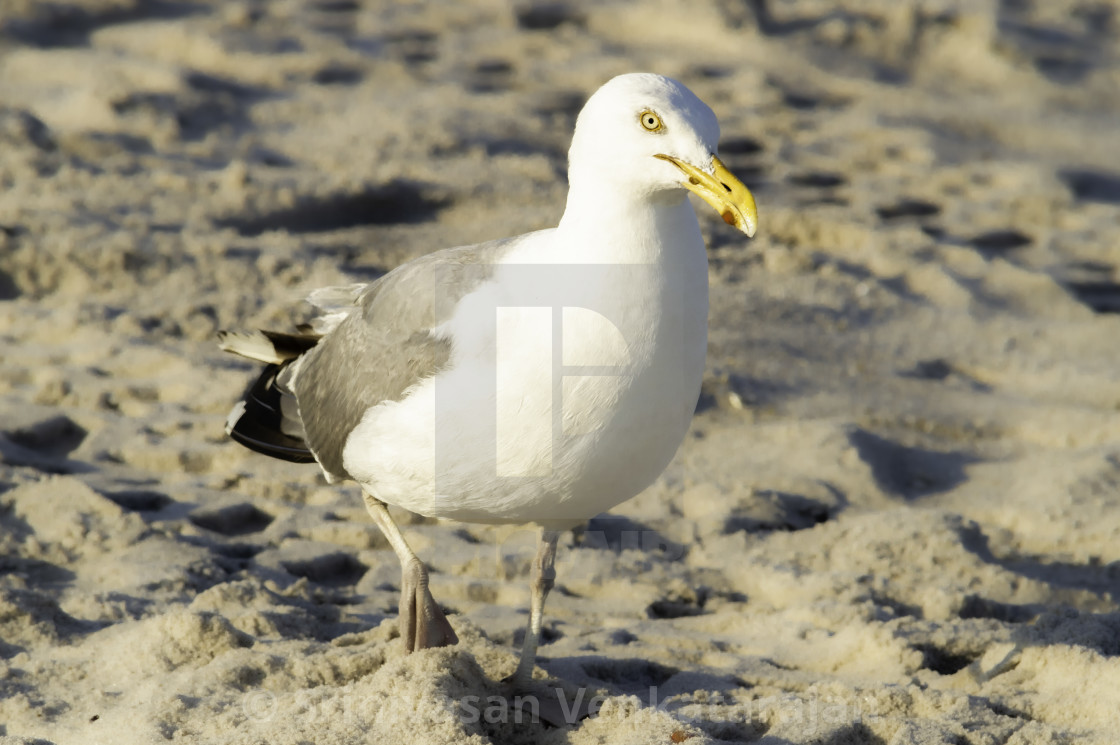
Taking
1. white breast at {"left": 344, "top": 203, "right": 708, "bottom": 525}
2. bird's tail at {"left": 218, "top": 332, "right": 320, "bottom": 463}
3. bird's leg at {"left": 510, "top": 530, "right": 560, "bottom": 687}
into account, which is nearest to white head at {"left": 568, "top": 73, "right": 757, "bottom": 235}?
white breast at {"left": 344, "top": 203, "right": 708, "bottom": 525}

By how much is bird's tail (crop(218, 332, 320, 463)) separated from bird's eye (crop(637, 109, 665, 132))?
154cm

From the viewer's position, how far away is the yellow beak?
2795 millimetres

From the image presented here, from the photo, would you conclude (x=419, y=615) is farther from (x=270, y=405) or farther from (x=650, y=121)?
(x=650, y=121)

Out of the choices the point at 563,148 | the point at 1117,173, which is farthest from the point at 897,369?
the point at 1117,173

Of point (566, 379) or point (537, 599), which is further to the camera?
point (537, 599)

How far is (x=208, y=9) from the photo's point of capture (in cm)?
903

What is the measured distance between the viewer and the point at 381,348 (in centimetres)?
344

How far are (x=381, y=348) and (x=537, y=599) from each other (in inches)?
33.1

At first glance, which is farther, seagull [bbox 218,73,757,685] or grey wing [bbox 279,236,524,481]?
grey wing [bbox 279,236,524,481]

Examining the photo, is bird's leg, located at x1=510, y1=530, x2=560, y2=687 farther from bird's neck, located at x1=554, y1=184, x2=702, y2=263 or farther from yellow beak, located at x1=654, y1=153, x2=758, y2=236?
yellow beak, located at x1=654, y1=153, x2=758, y2=236

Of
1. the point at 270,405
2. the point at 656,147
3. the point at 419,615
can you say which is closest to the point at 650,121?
the point at 656,147

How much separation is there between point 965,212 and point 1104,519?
10.5ft

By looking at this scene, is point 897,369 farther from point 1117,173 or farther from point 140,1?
point 140,1

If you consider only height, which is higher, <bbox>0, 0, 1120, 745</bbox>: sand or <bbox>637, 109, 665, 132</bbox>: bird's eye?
<bbox>637, 109, 665, 132</bbox>: bird's eye
